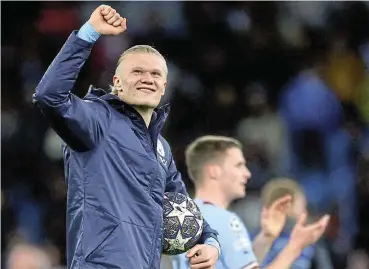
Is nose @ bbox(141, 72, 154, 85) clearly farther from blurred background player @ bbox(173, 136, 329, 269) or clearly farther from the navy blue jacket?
blurred background player @ bbox(173, 136, 329, 269)

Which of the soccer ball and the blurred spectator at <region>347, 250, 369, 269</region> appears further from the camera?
the blurred spectator at <region>347, 250, 369, 269</region>

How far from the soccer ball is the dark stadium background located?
4.73 m

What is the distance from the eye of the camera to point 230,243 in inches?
230

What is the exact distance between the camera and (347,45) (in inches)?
400

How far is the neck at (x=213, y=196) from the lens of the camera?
630 centimetres

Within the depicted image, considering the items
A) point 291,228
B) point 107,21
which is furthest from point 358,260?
point 107,21

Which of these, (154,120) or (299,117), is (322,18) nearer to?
(299,117)

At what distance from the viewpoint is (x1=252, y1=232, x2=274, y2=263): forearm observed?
6.90 metres

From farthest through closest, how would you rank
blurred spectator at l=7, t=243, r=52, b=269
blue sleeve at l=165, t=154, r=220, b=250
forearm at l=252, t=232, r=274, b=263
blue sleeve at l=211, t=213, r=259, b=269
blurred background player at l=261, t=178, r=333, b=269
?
blurred spectator at l=7, t=243, r=52, b=269
blurred background player at l=261, t=178, r=333, b=269
forearm at l=252, t=232, r=274, b=263
blue sleeve at l=211, t=213, r=259, b=269
blue sleeve at l=165, t=154, r=220, b=250

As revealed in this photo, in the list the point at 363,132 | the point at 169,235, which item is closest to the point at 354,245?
the point at 363,132

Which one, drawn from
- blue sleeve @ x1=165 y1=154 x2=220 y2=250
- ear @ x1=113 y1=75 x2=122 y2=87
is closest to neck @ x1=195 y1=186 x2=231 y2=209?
blue sleeve @ x1=165 y1=154 x2=220 y2=250

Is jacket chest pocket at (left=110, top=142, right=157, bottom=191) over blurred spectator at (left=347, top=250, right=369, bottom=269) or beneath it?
over

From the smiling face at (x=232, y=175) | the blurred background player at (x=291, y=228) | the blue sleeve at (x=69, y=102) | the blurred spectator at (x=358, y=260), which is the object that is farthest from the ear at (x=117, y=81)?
the blurred spectator at (x=358, y=260)

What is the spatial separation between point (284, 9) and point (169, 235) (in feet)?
21.7
